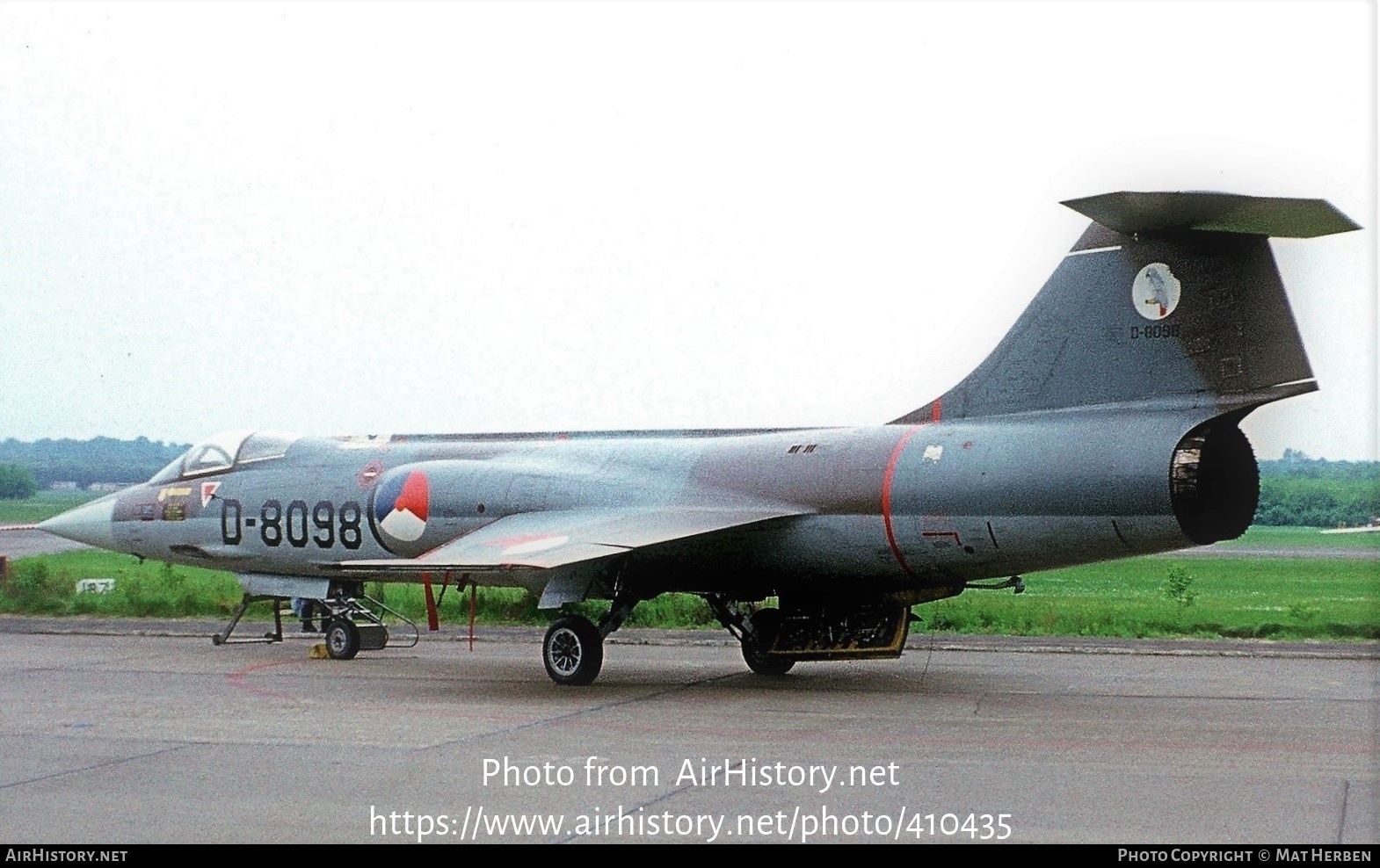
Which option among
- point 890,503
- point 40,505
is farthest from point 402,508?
point 40,505

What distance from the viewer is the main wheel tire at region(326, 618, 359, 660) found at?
1709 centimetres

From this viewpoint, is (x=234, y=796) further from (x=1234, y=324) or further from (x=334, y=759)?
(x=1234, y=324)

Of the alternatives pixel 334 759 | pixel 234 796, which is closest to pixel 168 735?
pixel 334 759

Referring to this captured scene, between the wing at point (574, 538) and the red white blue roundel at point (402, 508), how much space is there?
139 cm

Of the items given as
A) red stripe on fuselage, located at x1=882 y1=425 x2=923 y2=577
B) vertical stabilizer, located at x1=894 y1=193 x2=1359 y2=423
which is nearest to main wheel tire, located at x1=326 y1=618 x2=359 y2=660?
red stripe on fuselage, located at x1=882 y1=425 x2=923 y2=577

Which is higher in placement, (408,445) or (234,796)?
(408,445)

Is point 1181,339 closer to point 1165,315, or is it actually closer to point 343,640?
point 1165,315

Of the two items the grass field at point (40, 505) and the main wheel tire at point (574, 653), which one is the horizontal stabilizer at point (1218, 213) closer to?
the main wheel tire at point (574, 653)

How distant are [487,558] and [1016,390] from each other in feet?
16.4

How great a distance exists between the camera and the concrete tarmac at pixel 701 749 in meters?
7.52

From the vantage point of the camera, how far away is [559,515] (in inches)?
593

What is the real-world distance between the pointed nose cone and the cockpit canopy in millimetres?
1080

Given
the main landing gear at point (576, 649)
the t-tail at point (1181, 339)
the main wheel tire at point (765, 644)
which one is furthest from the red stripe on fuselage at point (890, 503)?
the main landing gear at point (576, 649)

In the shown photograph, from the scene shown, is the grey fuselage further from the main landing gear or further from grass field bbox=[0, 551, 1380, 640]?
grass field bbox=[0, 551, 1380, 640]
